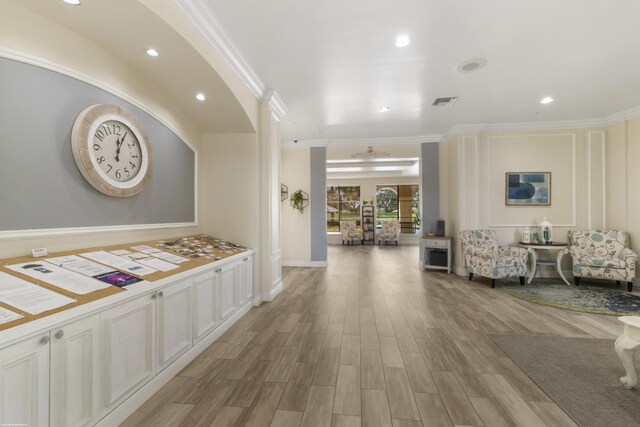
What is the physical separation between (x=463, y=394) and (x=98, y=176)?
3.28 m

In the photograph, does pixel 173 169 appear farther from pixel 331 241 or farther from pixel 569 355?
pixel 331 241

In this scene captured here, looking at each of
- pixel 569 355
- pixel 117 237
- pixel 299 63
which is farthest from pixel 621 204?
pixel 117 237

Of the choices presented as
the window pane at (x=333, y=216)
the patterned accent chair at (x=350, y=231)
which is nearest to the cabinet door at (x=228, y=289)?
the patterned accent chair at (x=350, y=231)

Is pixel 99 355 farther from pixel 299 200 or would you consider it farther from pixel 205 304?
pixel 299 200

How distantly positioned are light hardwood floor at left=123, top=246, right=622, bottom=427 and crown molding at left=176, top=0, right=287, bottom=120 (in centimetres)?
299

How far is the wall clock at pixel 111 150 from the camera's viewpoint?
2084mm

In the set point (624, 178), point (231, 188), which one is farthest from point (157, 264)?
point (624, 178)

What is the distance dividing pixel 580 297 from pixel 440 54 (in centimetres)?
414

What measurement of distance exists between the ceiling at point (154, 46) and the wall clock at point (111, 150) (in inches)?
21.3

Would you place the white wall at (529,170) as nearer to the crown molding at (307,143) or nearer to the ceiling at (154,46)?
the crown molding at (307,143)

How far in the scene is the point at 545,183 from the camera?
17.4 feet

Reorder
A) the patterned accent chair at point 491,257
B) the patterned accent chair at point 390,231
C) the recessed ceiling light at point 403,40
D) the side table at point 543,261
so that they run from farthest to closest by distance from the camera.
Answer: the patterned accent chair at point 390,231
the side table at point 543,261
the patterned accent chair at point 491,257
the recessed ceiling light at point 403,40

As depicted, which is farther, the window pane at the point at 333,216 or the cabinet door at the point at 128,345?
the window pane at the point at 333,216

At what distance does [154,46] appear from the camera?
2340mm
